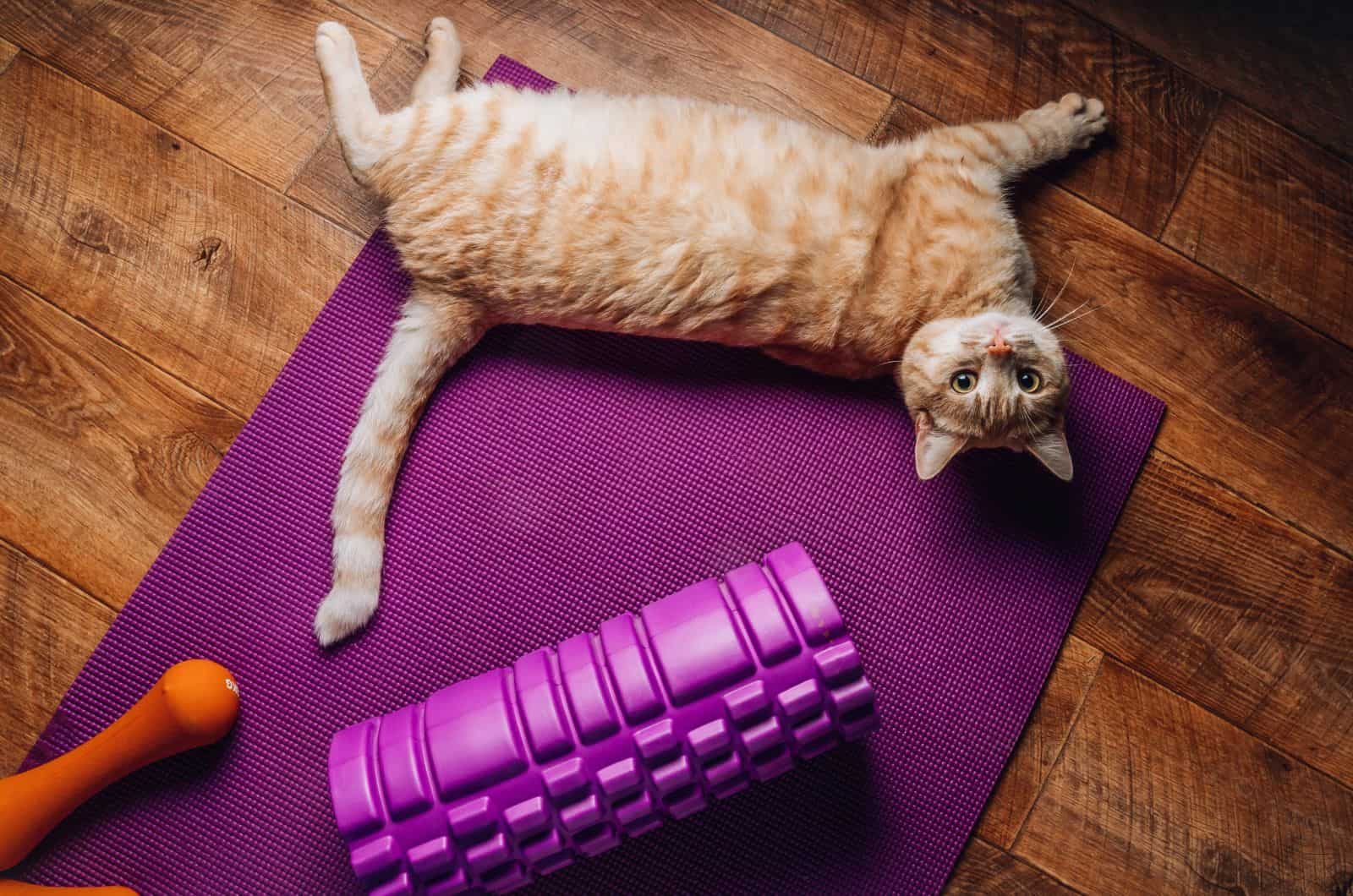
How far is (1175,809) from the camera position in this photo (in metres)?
1.30

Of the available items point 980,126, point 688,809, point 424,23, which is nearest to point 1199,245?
point 980,126

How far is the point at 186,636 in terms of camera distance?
4.16 feet

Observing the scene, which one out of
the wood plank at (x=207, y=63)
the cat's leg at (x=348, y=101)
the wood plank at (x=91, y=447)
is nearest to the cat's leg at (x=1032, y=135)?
the cat's leg at (x=348, y=101)

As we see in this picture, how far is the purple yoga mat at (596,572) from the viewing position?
1.24m

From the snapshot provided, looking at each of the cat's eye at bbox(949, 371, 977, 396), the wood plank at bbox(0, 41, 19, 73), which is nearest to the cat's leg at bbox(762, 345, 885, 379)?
the cat's eye at bbox(949, 371, 977, 396)

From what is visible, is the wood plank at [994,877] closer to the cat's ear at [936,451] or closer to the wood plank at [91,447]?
the cat's ear at [936,451]

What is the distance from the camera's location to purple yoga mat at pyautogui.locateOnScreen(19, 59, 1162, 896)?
1.24 metres

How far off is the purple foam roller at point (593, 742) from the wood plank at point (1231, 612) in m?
0.54

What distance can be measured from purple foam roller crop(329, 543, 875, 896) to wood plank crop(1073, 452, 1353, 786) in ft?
1.77

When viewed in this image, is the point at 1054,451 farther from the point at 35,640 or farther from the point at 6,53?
the point at 6,53

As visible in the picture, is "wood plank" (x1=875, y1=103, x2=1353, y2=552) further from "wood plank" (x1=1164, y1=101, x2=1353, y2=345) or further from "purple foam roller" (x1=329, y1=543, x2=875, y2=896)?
"purple foam roller" (x1=329, y1=543, x2=875, y2=896)

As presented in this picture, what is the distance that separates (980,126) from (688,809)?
3.62 ft

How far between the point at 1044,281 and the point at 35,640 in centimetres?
167

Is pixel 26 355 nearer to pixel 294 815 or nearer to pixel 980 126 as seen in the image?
pixel 294 815
